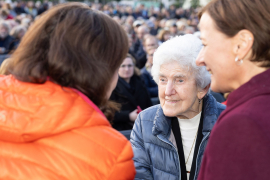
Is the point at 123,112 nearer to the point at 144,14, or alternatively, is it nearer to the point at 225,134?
the point at 225,134

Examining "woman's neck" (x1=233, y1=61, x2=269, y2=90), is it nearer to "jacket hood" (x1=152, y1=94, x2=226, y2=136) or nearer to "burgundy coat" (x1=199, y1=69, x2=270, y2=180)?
"burgundy coat" (x1=199, y1=69, x2=270, y2=180)

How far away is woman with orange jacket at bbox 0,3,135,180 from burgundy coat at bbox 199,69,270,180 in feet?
1.17

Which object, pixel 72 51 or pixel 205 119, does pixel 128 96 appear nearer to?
pixel 205 119

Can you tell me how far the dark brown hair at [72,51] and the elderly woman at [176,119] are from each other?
88 cm

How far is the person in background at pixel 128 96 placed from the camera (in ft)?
14.4

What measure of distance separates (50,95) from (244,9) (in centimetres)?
82

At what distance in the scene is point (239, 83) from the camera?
4.17ft

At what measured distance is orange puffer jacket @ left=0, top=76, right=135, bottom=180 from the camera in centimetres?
112

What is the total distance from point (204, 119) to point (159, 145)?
37cm

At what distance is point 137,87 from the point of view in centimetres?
474

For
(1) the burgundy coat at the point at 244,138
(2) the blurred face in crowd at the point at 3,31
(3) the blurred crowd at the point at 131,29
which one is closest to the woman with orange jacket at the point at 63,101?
(1) the burgundy coat at the point at 244,138

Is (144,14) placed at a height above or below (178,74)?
below

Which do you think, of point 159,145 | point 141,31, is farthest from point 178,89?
point 141,31

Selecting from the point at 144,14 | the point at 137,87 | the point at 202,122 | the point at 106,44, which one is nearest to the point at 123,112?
the point at 137,87
